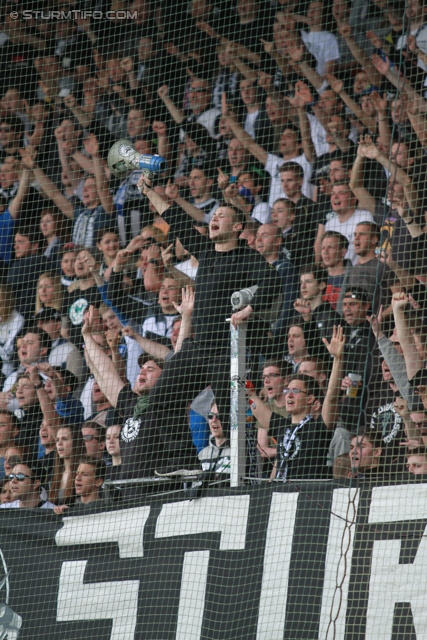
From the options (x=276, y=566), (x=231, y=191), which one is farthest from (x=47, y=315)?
(x=276, y=566)

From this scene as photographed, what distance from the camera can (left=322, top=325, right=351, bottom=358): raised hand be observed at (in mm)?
5002

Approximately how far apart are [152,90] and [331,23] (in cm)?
134

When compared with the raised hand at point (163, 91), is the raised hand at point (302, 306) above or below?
below

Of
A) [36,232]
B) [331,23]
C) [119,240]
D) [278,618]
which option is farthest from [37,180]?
[278,618]

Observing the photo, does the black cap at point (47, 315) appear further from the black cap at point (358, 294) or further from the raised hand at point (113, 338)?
the black cap at point (358, 294)

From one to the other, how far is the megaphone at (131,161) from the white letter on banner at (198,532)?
167 cm

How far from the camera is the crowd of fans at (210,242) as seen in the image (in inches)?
195

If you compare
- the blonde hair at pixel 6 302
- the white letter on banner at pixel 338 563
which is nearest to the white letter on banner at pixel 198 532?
the white letter on banner at pixel 338 563

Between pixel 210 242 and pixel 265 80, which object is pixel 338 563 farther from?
pixel 265 80

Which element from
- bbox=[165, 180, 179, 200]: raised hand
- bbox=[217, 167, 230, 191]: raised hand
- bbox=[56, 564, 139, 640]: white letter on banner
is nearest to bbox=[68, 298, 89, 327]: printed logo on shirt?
bbox=[165, 180, 179, 200]: raised hand

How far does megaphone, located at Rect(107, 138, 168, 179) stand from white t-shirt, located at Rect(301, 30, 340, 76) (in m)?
1.62

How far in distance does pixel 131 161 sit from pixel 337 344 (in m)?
1.35

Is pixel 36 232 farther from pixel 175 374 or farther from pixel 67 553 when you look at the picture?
→ pixel 67 553

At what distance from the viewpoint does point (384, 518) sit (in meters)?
4.16
